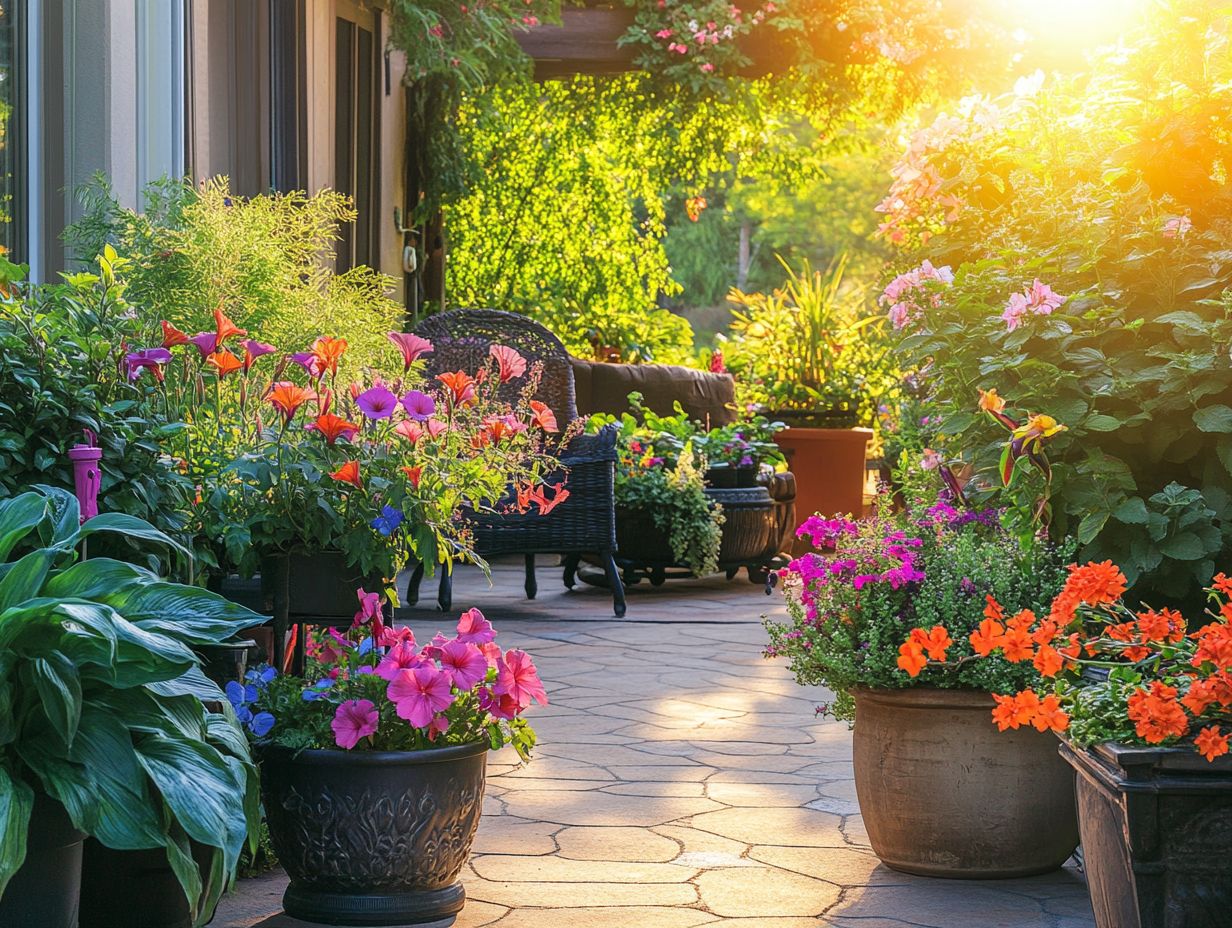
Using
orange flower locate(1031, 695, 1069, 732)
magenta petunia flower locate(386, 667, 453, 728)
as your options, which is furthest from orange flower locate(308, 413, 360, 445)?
orange flower locate(1031, 695, 1069, 732)

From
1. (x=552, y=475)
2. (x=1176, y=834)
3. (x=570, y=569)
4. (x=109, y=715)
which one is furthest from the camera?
(x=570, y=569)

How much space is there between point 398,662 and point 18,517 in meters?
0.73

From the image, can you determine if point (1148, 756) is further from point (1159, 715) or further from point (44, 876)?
point (44, 876)

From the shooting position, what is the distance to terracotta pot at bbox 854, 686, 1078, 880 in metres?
3.15

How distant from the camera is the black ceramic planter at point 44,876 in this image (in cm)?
236

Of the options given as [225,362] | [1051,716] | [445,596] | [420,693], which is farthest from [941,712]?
[445,596]

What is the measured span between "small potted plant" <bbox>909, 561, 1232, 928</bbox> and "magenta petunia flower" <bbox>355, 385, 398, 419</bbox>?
131 cm

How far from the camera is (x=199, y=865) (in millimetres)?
2631

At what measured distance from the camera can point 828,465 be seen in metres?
9.69

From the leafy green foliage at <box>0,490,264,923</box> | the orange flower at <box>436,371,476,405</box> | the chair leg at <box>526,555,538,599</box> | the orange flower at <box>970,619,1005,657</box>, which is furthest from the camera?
the chair leg at <box>526,555,538,599</box>

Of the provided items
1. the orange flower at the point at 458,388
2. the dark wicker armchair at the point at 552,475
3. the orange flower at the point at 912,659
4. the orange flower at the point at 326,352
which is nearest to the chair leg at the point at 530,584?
the dark wicker armchair at the point at 552,475

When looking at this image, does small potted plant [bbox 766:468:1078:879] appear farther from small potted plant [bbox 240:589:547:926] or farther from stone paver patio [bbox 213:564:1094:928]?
small potted plant [bbox 240:589:547:926]

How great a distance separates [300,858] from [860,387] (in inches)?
298

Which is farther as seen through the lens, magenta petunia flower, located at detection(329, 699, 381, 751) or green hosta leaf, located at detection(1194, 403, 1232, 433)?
green hosta leaf, located at detection(1194, 403, 1232, 433)
